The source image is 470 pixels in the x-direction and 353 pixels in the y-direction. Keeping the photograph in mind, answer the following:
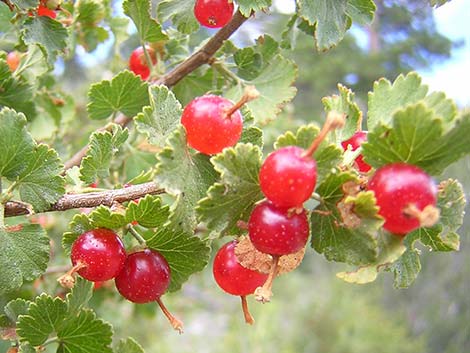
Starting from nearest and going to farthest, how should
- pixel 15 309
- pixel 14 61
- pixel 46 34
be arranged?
pixel 15 309
pixel 46 34
pixel 14 61

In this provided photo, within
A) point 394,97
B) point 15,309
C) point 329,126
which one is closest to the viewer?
point 329,126

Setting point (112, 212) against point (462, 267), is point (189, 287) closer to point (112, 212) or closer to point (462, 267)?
point (462, 267)

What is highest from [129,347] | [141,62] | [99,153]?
[99,153]

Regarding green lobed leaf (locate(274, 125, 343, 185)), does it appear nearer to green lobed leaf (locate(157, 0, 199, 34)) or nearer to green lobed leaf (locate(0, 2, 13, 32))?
green lobed leaf (locate(157, 0, 199, 34))

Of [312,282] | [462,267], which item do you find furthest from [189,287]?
[462,267]

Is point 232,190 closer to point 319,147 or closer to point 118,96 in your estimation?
point 319,147

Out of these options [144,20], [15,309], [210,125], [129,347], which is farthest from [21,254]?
[144,20]

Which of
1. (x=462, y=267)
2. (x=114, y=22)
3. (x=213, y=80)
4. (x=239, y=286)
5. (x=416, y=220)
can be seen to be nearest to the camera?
(x=416, y=220)

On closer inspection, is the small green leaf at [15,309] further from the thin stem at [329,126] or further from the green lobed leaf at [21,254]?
the thin stem at [329,126]
